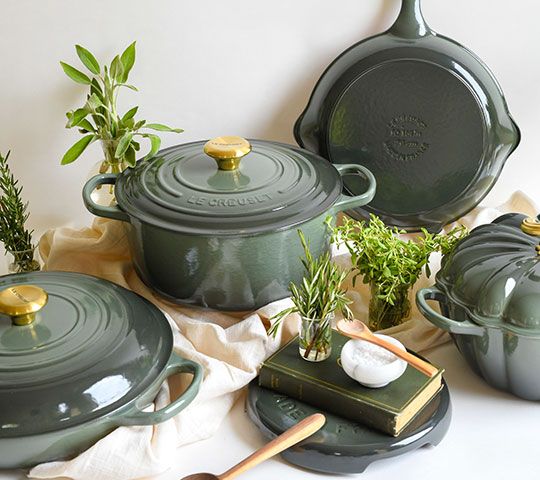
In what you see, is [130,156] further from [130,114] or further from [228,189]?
[228,189]

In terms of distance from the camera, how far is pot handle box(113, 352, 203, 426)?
1.04m

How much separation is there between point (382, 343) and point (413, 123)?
1.65ft

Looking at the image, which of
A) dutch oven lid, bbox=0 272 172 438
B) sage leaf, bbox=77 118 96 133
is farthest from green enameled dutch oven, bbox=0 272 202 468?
sage leaf, bbox=77 118 96 133

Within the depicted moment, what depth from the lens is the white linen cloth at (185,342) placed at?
103cm

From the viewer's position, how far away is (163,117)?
1.54 metres

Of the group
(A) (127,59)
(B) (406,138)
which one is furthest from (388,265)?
(A) (127,59)

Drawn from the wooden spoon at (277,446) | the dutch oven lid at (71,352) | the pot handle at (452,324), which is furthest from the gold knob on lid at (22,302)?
the pot handle at (452,324)

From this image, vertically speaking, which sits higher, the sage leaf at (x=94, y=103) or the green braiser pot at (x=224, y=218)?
the sage leaf at (x=94, y=103)

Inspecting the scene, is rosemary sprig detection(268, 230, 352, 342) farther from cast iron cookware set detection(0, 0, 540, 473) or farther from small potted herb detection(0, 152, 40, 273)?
small potted herb detection(0, 152, 40, 273)

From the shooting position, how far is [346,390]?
43.1 inches

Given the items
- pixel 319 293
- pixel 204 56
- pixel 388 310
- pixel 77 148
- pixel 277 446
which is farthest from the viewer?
pixel 204 56

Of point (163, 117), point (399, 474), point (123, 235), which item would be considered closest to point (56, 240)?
point (123, 235)

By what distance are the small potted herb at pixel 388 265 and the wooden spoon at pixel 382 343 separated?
11 cm

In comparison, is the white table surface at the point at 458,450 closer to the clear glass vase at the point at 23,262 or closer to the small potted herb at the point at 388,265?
the small potted herb at the point at 388,265
